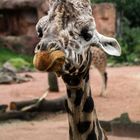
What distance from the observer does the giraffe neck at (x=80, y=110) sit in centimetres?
305

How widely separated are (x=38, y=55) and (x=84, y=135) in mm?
787

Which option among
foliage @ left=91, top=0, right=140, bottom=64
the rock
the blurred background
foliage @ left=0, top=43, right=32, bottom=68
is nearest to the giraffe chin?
the blurred background

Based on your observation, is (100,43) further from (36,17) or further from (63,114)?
(36,17)

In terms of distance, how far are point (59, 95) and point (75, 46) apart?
30.0ft

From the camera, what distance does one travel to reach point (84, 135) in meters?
3.17

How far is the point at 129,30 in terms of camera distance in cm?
2567

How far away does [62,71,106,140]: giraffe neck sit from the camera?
3.05 meters

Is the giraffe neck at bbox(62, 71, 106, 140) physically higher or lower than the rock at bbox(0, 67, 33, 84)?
higher

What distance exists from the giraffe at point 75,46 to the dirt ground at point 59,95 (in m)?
3.54

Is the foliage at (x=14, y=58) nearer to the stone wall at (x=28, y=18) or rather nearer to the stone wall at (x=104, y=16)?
the stone wall at (x=28, y=18)

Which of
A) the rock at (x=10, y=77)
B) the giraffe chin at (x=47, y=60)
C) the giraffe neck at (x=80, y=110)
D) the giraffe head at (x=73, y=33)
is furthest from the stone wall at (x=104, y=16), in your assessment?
the giraffe chin at (x=47, y=60)

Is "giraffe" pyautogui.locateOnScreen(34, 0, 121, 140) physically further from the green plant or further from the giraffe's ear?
the green plant

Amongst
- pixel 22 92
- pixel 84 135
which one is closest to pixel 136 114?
pixel 22 92

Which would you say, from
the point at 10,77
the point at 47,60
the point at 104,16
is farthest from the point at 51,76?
the point at 104,16
